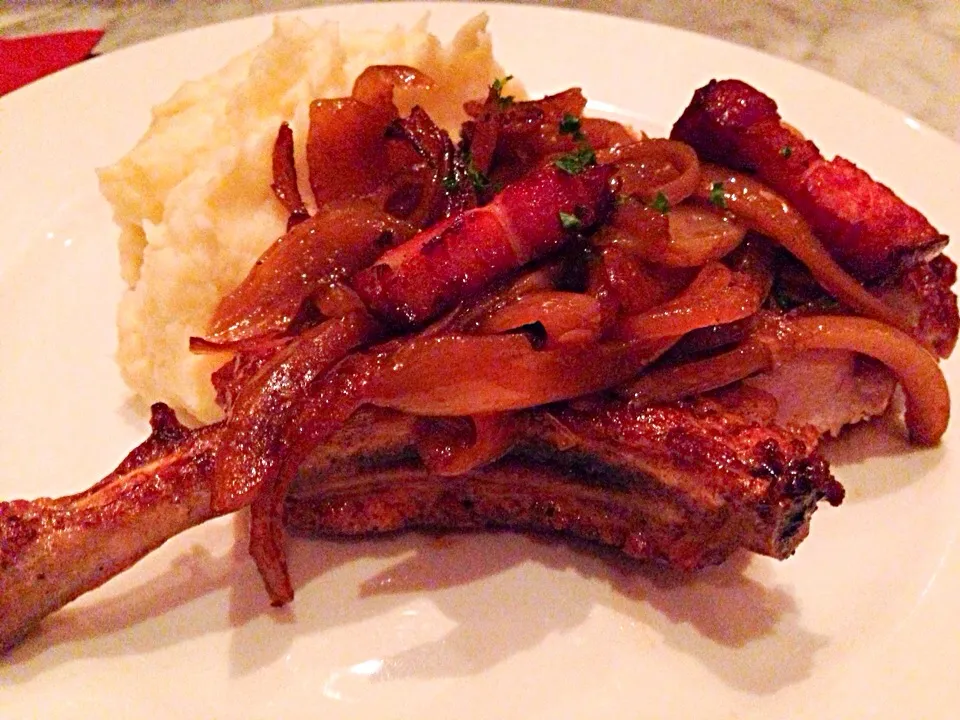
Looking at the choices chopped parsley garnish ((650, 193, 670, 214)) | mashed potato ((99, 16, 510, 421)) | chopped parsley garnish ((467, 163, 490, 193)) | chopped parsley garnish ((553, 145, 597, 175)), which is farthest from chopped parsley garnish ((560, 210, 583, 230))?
mashed potato ((99, 16, 510, 421))

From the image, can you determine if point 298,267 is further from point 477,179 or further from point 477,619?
point 477,619

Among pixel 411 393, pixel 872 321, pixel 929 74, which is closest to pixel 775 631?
pixel 872 321

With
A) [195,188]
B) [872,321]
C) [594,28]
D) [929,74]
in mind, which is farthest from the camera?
[929,74]

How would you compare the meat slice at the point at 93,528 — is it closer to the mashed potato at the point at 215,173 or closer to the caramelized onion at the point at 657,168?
the mashed potato at the point at 215,173

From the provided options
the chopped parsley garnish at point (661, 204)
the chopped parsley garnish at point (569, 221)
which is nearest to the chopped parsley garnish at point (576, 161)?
the chopped parsley garnish at point (569, 221)

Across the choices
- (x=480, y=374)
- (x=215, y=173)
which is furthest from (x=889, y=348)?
(x=215, y=173)

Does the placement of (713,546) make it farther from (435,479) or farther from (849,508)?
(435,479)

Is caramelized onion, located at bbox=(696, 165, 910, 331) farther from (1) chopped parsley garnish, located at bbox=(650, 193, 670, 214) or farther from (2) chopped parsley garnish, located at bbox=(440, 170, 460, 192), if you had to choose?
(2) chopped parsley garnish, located at bbox=(440, 170, 460, 192)
